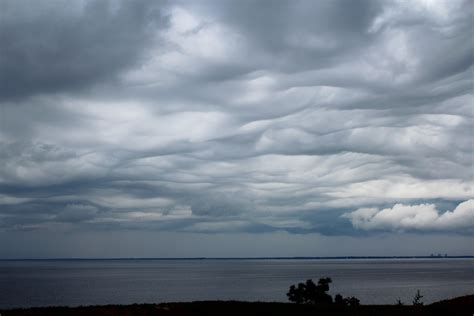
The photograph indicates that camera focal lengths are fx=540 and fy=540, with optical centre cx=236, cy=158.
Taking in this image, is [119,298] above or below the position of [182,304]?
below

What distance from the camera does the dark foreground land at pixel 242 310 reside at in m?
31.4

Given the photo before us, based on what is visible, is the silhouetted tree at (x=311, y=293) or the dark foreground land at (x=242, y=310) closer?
the dark foreground land at (x=242, y=310)

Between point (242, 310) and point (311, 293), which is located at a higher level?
point (242, 310)

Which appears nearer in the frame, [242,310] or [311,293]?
[242,310]

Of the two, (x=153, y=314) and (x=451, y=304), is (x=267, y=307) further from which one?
(x=451, y=304)

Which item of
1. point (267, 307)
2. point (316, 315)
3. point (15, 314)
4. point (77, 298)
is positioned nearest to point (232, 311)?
point (267, 307)

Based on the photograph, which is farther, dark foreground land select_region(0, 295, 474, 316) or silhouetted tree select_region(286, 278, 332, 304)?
silhouetted tree select_region(286, 278, 332, 304)

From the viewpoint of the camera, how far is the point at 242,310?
33500 millimetres

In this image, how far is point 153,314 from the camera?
31.5 meters

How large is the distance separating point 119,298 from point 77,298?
10.4 m

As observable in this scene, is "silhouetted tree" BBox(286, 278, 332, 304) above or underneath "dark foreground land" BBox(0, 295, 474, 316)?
underneath

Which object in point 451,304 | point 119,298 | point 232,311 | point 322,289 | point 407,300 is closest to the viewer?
point 232,311

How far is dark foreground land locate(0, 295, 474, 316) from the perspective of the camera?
31.4 meters

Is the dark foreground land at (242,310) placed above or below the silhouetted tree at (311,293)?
above
